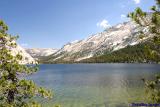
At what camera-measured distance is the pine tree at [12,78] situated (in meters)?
19.2

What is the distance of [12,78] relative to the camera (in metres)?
19.8

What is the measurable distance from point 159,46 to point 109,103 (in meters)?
40.4

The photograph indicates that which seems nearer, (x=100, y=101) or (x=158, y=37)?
(x=158, y=37)

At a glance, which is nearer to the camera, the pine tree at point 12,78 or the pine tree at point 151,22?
the pine tree at point 151,22

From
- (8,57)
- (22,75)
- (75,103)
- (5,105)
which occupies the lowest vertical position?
(75,103)

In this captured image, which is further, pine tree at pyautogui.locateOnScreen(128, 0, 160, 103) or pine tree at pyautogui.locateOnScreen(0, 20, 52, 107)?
pine tree at pyautogui.locateOnScreen(0, 20, 52, 107)

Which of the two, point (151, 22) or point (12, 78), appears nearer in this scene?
point (151, 22)

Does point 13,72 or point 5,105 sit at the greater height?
point 13,72

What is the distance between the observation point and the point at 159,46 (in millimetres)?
16297

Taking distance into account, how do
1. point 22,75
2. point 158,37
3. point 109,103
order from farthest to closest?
1. point 109,103
2. point 22,75
3. point 158,37

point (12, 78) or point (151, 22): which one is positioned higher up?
point (151, 22)

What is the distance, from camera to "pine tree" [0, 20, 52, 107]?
19.2 m

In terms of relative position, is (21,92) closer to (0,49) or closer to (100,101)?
(0,49)

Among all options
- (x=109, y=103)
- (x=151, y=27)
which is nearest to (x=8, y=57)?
(x=151, y=27)
